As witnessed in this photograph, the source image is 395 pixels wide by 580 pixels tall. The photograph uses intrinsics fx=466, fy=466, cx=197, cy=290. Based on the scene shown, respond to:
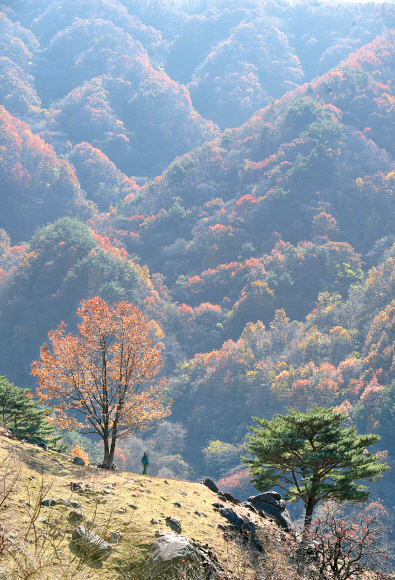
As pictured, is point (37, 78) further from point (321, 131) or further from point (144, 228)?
point (321, 131)

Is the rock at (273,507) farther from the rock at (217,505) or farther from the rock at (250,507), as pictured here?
the rock at (217,505)

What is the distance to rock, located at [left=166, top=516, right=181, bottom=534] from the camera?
12.1 m

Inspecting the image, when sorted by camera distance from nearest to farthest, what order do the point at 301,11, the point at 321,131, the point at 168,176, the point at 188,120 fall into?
the point at 321,131 < the point at 168,176 < the point at 188,120 < the point at 301,11

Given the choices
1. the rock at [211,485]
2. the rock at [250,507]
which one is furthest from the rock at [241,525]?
the rock at [211,485]

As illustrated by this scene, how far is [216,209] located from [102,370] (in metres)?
96.5

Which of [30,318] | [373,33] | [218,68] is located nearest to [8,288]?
[30,318]

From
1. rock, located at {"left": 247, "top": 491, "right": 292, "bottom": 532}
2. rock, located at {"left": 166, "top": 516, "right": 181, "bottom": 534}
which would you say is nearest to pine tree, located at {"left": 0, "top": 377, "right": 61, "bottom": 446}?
rock, located at {"left": 247, "top": 491, "right": 292, "bottom": 532}

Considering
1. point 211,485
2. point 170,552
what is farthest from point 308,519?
point 170,552

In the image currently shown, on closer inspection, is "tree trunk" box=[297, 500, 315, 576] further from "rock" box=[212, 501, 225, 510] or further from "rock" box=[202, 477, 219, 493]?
"rock" box=[202, 477, 219, 493]

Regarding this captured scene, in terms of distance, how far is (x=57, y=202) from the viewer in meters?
120

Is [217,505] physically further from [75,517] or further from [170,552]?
[75,517]

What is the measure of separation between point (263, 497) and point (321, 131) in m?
103

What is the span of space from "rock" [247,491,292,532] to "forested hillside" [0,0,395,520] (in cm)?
4063

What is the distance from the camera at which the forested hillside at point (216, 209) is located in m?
71.9
